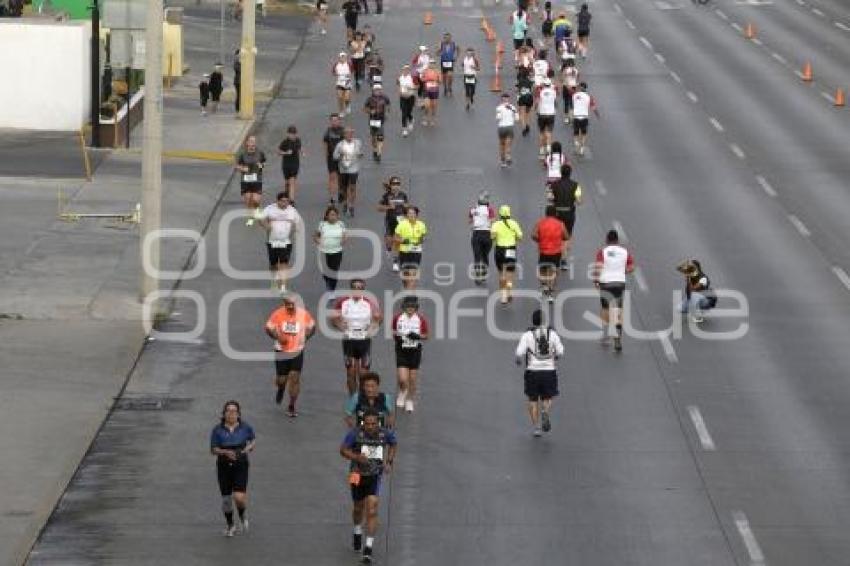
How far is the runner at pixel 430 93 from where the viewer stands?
163ft

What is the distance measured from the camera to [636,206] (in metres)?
40.8

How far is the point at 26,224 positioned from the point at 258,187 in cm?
393

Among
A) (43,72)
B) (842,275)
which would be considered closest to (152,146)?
(842,275)

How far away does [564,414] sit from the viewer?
26672mm

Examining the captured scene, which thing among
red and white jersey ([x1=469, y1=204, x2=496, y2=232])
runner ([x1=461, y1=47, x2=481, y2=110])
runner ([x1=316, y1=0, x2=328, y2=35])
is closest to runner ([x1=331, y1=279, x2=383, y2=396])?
A: red and white jersey ([x1=469, y1=204, x2=496, y2=232])

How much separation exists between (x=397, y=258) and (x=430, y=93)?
15167 millimetres

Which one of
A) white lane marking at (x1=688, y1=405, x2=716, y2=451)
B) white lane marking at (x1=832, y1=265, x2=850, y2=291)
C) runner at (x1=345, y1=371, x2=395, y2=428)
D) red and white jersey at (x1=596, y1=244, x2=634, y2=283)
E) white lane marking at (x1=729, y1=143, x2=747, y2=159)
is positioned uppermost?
runner at (x1=345, y1=371, x2=395, y2=428)

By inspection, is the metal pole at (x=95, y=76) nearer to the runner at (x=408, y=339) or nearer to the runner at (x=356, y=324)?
the runner at (x=356, y=324)

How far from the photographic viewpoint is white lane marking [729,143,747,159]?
46.6m

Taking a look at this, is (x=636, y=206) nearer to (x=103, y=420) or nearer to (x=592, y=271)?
(x=592, y=271)

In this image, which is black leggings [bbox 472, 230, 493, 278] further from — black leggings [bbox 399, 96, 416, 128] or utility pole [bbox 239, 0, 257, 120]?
utility pole [bbox 239, 0, 257, 120]

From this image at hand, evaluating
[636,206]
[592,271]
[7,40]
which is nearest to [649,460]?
[592,271]

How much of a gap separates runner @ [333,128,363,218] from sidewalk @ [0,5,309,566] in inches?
101

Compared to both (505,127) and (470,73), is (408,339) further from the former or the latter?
(470,73)
